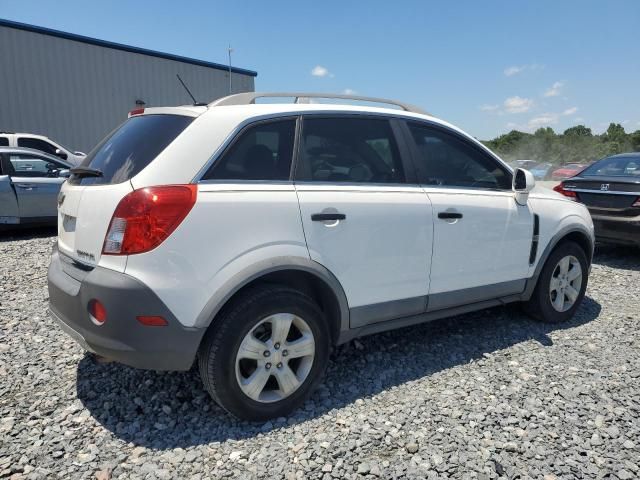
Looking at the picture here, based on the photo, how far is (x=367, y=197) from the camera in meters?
2.84

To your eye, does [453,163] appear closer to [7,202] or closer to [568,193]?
[568,193]

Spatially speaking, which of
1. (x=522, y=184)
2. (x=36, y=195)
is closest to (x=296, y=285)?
(x=522, y=184)

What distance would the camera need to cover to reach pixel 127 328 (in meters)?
2.23

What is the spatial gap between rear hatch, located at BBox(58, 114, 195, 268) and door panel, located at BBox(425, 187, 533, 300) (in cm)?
176

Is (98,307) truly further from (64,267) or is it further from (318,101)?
(318,101)

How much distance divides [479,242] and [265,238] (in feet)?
5.68

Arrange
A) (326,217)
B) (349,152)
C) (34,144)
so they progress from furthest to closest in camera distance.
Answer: (34,144)
(349,152)
(326,217)

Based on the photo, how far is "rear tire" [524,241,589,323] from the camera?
4000 mm

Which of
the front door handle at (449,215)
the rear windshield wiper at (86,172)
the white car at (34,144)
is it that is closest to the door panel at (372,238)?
the front door handle at (449,215)

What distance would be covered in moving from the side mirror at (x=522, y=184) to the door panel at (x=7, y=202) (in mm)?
7436

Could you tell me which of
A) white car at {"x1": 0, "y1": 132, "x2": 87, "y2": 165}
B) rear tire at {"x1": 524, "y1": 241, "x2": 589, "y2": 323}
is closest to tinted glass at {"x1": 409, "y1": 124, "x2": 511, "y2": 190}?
rear tire at {"x1": 524, "y1": 241, "x2": 589, "y2": 323}

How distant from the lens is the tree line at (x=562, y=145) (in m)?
37.0

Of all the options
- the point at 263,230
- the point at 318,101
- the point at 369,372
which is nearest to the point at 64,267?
the point at 263,230

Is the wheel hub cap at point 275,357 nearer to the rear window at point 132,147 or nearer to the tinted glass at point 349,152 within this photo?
the tinted glass at point 349,152
